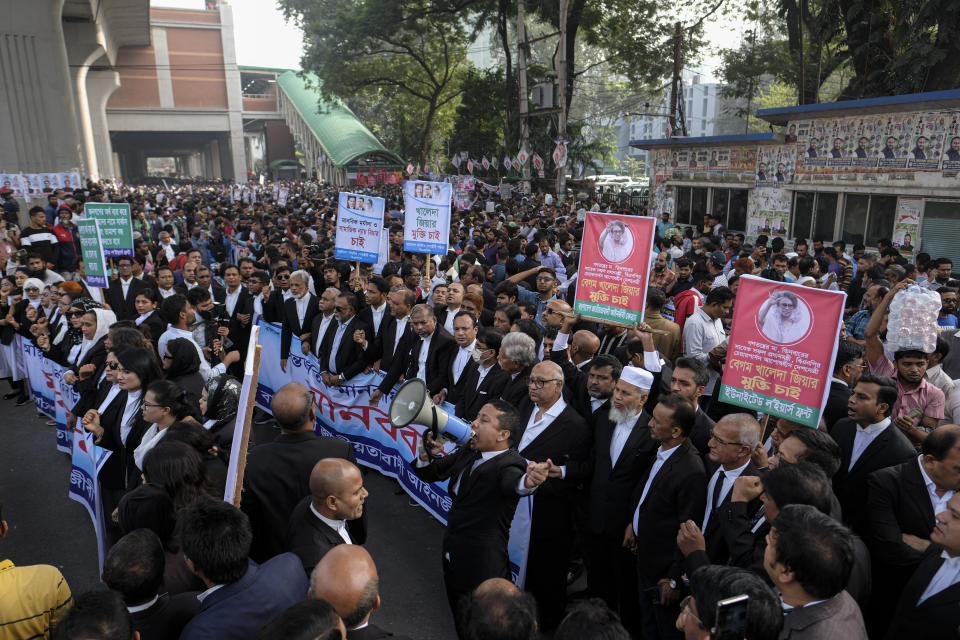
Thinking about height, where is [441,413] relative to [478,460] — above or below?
above

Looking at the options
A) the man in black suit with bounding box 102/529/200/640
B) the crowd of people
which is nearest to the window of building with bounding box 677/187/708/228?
the crowd of people

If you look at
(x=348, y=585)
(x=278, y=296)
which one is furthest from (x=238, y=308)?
(x=348, y=585)

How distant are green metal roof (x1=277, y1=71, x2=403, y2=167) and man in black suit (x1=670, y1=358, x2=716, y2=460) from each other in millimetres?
39674

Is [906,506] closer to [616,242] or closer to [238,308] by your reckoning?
[616,242]

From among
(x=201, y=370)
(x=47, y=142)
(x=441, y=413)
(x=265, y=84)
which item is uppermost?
(x=265, y=84)

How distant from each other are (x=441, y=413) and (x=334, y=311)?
3770mm

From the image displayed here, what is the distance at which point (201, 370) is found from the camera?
5.68m

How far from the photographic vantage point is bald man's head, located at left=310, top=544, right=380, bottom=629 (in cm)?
236

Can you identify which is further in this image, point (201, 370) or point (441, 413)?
point (201, 370)

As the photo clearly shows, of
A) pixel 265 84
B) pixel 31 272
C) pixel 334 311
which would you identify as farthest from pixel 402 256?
pixel 265 84

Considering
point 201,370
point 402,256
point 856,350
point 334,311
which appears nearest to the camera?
point 856,350

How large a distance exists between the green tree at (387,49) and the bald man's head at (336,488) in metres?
32.4

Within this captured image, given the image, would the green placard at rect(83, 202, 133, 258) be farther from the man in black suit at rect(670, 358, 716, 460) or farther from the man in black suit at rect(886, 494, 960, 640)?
the man in black suit at rect(886, 494, 960, 640)

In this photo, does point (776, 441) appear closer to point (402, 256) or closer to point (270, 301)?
point (270, 301)
